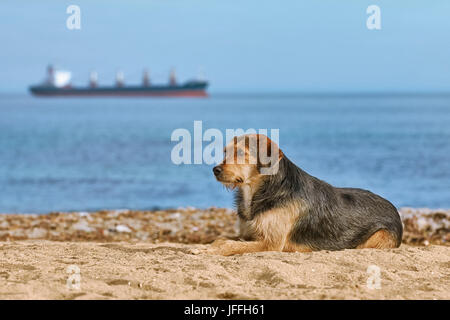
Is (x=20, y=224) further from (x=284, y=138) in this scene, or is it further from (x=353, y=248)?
(x=284, y=138)

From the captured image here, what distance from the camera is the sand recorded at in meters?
4.84

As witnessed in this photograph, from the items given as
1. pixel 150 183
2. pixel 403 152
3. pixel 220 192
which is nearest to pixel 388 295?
pixel 220 192

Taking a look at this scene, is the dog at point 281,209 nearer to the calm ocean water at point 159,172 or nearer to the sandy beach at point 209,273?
the sandy beach at point 209,273

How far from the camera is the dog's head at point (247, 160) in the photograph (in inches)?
246

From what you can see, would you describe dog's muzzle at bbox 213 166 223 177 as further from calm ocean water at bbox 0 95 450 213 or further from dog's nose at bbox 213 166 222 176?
calm ocean water at bbox 0 95 450 213

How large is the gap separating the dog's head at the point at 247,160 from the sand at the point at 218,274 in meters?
0.78

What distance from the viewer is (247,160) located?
632 centimetres

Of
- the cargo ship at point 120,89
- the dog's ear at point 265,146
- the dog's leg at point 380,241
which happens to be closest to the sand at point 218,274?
the dog's leg at point 380,241

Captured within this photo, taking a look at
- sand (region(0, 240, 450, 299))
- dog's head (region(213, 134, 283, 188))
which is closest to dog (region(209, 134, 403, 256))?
dog's head (region(213, 134, 283, 188))

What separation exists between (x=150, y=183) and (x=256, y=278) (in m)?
14.4

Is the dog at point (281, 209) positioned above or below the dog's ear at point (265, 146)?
below

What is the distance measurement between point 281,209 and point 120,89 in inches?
4566

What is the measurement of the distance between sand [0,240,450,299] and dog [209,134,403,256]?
10.2 inches
